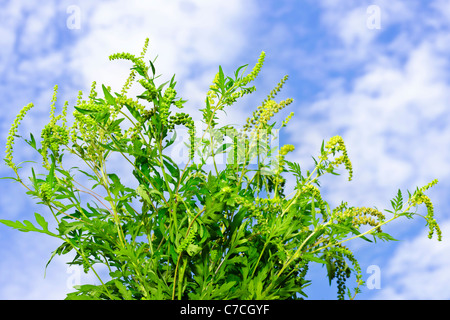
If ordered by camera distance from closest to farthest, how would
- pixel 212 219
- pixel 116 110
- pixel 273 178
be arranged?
1. pixel 212 219
2. pixel 116 110
3. pixel 273 178

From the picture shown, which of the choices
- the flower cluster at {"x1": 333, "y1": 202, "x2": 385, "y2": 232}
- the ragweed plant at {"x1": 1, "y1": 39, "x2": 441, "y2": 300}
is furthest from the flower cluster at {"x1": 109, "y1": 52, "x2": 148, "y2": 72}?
the flower cluster at {"x1": 333, "y1": 202, "x2": 385, "y2": 232}

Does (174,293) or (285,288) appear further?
(285,288)

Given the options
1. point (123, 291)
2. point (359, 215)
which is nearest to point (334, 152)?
point (359, 215)

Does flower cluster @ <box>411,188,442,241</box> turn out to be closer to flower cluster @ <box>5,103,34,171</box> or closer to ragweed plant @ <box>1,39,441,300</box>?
ragweed plant @ <box>1,39,441,300</box>

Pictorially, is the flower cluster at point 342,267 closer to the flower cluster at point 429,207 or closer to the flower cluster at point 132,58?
the flower cluster at point 429,207

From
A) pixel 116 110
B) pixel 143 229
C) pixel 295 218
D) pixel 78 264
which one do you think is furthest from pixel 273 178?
pixel 78 264

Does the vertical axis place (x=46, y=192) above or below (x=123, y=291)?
above

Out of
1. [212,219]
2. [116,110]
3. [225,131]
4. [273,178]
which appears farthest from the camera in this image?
[273,178]

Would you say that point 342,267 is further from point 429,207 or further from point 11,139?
point 11,139

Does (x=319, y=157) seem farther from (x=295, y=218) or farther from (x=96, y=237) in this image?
(x=96, y=237)

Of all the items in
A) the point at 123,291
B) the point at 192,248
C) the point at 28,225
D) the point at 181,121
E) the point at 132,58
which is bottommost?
Answer: the point at 123,291

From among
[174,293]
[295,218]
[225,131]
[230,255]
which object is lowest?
[174,293]

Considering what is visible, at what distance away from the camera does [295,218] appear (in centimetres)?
223

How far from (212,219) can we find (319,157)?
22.8 inches
